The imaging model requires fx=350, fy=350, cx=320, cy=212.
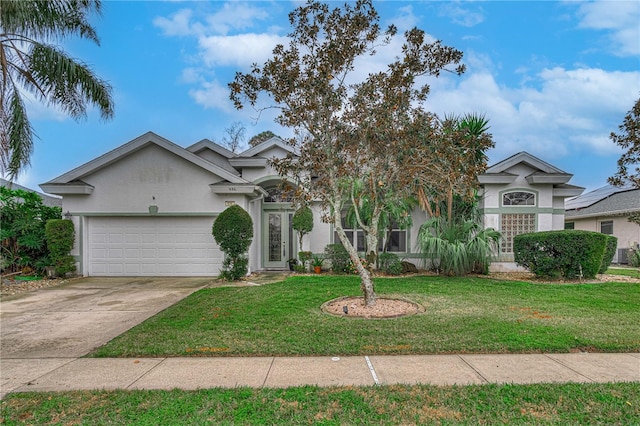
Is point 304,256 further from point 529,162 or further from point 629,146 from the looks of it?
point 629,146

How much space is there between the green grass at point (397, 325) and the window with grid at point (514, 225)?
13.9ft

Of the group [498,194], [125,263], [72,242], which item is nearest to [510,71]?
[498,194]

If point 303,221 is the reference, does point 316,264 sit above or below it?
below

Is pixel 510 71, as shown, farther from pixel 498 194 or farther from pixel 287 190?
pixel 287 190

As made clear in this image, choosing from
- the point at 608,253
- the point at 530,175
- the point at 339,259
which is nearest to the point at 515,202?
the point at 530,175

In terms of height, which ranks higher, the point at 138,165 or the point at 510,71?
the point at 510,71

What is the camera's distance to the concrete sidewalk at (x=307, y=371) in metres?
4.04

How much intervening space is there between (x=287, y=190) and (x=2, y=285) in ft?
31.7

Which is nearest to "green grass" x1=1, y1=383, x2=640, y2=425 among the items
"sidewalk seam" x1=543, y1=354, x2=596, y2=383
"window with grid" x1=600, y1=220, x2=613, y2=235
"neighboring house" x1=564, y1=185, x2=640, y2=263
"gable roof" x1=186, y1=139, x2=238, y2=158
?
"sidewalk seam" x1=543, y1=354, x2=596, y2=383

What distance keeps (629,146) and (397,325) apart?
35.2 ft

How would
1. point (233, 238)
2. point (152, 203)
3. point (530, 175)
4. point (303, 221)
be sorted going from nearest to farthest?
point (233, 238) → point (152, 203) → point (303, 221) → point (530, 175)

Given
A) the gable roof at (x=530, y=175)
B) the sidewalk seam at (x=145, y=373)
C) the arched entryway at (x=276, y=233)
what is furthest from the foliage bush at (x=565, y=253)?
the sidewalk seam at (x=145, y=373)

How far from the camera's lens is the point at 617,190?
2361cm

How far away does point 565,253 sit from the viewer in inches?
428
